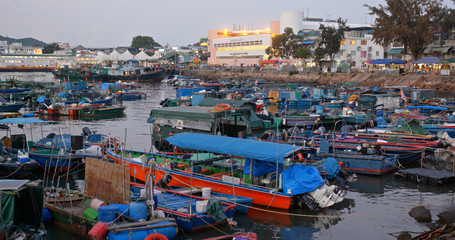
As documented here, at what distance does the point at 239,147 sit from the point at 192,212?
310 centimetres

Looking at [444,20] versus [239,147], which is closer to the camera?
[239,147]

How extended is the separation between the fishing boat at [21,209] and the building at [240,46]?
97101 mm

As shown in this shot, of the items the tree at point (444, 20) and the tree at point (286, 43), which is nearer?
the tree at point (444, 20)

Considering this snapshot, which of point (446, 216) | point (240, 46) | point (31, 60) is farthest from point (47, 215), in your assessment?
point (31, 60)

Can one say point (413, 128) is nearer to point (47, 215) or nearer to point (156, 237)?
point (156, 237)

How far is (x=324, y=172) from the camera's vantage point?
53.7 feet

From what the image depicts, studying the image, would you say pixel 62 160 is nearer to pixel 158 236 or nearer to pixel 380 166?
pixel 158 236

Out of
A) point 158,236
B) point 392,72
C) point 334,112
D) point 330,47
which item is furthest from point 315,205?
point 330,47

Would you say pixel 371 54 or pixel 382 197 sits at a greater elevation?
pixel 371 54

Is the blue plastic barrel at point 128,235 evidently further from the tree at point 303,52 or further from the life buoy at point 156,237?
the tree at point 303,52

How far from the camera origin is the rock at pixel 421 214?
1420cm

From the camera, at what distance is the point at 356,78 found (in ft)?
223

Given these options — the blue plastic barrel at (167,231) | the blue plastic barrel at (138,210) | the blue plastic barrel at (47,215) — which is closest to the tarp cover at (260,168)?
the blue plastic barrel at (167,231)

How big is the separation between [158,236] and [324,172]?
7577 millimetres
